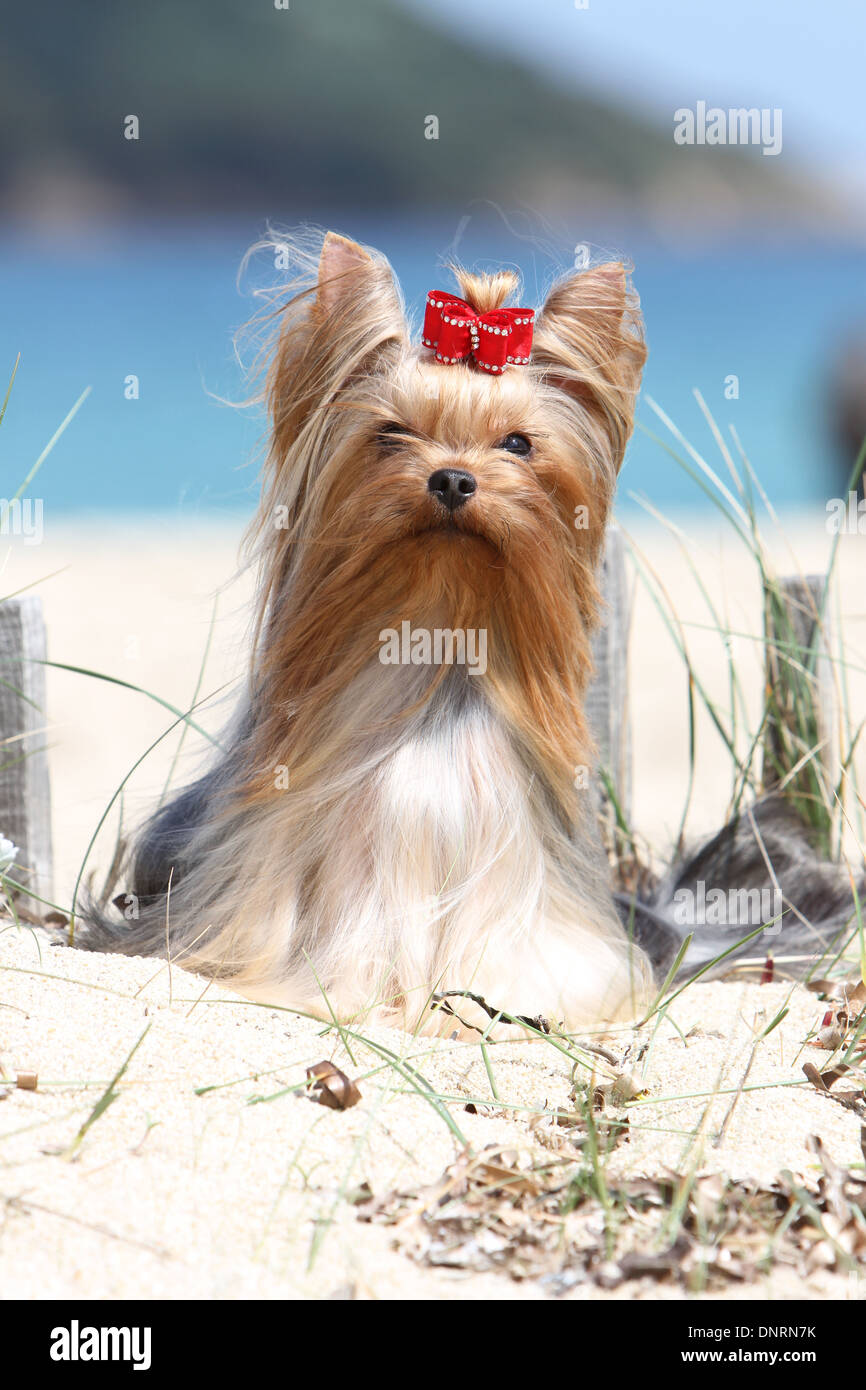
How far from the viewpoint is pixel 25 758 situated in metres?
4.54

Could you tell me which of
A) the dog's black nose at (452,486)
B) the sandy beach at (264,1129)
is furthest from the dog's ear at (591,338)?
the sandy beach at (264,1129)

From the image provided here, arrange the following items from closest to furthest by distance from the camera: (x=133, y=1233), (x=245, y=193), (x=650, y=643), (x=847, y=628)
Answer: (x=133, y=1233), (x=847, y=628), (x=650, y=643), (x=245, y=193)

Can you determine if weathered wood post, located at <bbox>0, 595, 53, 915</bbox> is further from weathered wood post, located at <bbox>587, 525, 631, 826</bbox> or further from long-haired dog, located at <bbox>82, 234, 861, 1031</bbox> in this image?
weathered wood post, located at <bbox>587, 525, 631, 826</bbox>

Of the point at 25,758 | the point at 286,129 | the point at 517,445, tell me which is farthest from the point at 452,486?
the point at 286,129

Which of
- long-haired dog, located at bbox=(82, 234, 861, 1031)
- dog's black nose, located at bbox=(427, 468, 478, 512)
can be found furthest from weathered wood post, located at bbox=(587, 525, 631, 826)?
dog's black nose, located at bbox=(427, 468, 478, 512)

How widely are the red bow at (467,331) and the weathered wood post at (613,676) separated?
170 cm

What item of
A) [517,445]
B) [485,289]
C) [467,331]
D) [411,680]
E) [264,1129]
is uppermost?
[485,289]

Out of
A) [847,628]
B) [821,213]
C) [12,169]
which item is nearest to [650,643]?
[847,628]

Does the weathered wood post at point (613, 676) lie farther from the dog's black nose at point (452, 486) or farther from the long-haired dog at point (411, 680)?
the dog's black nose at point (452, 486)

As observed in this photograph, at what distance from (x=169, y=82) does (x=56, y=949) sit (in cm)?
5095

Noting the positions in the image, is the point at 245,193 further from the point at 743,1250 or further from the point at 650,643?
the point at 743,1250

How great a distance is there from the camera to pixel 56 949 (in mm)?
3488

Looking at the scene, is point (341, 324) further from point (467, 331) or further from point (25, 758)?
point (25, 758)

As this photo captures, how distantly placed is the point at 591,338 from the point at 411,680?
38.9 inches
